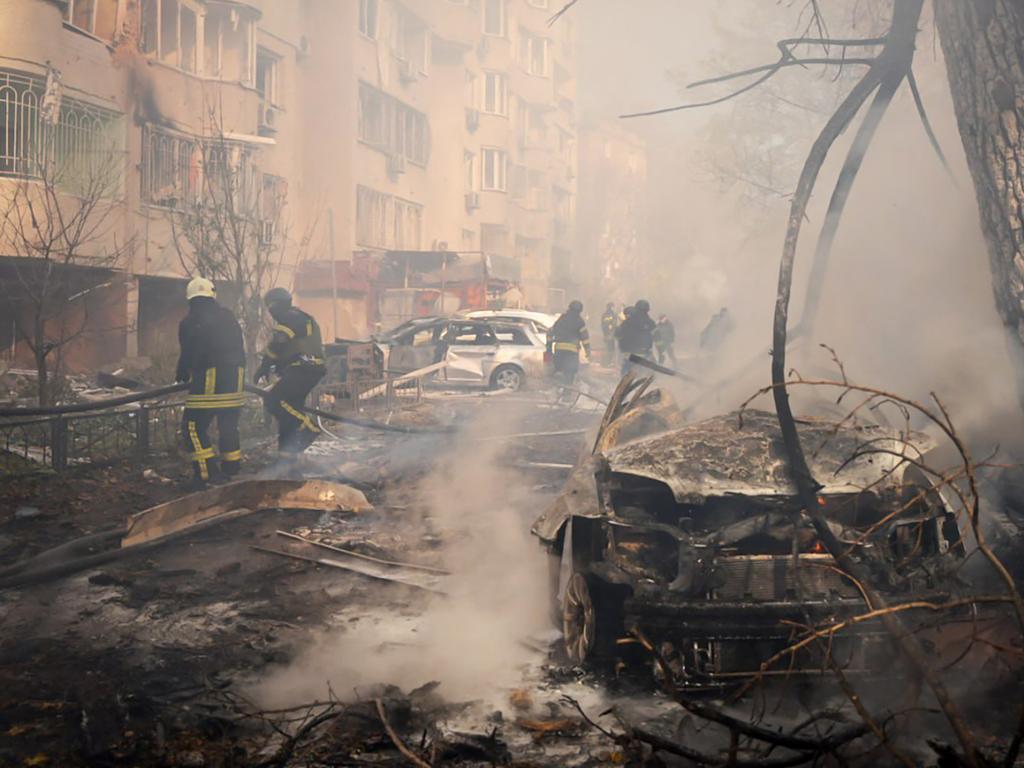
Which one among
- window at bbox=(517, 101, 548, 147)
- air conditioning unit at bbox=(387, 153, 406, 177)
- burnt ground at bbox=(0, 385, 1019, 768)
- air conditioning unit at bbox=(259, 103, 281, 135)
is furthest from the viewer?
window at bbox=(517, 101, 548, 147)

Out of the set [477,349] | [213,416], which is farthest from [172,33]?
[213,416]

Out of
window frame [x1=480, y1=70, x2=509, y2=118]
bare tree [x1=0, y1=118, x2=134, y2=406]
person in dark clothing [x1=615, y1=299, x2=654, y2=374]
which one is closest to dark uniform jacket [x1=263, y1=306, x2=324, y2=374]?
bare tree [x1=0, y1=118, x2=134, y2=406]

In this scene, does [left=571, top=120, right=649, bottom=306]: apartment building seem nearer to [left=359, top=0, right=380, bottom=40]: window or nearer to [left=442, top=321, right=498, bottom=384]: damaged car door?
[left=359, top=0, right=380, bottom=40]: window

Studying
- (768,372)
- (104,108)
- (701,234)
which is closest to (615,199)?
(701,234)

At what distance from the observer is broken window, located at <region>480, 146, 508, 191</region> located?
45719mm

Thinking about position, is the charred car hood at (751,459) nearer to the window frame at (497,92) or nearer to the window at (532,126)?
the window frame at (497,92)

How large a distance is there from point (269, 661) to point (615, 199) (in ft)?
231

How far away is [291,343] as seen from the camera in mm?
10438

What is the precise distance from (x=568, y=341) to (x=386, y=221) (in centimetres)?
1911

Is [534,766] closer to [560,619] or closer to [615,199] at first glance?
[560,619]

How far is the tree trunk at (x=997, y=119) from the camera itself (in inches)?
216

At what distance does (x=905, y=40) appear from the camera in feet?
18.3

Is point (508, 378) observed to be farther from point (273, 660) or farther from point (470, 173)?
point (470, 173)

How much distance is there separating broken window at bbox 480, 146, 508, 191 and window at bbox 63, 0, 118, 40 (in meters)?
26.0
